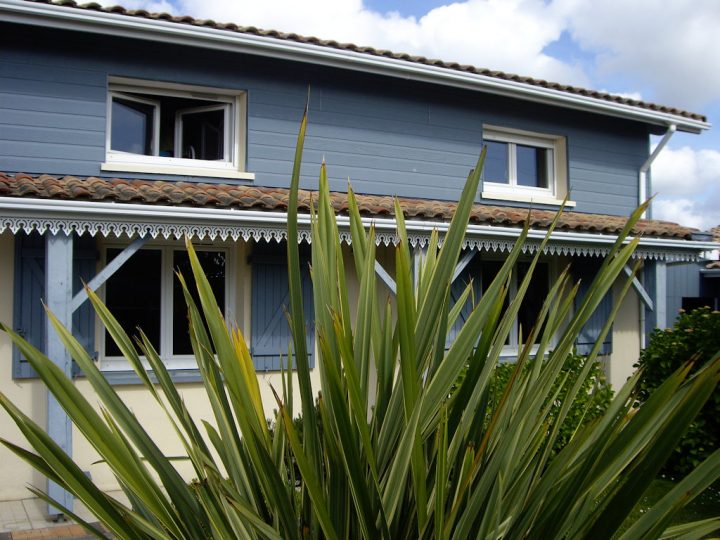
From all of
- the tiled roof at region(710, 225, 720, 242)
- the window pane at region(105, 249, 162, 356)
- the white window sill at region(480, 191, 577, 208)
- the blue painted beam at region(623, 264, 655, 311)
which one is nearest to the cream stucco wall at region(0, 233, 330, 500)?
the window pane at region(105, 249, 162, 356)

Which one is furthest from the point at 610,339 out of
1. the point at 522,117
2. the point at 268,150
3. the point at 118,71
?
the point at 118,71

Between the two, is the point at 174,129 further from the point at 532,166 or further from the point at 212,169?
the point at 532,166

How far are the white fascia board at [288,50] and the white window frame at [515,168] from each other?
0.58 metres

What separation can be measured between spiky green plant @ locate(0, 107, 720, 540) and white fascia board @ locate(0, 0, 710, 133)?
6.79 metres

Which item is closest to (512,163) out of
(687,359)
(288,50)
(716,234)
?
(288,50)

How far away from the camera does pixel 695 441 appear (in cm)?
664

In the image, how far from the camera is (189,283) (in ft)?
28.9

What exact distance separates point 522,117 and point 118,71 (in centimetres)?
574

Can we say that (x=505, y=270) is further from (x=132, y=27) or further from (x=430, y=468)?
(x=132, y=27)

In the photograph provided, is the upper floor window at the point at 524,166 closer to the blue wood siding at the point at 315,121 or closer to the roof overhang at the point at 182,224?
the blue wood siding at the point at 315,121

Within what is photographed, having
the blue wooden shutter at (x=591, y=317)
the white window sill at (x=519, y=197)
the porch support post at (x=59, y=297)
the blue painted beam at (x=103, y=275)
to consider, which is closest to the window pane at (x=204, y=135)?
the blue painted beam at (x=103, y=275)

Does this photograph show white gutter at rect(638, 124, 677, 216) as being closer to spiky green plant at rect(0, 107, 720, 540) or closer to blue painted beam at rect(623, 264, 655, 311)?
blue painted beam at rect(623, 264, 655, 311)

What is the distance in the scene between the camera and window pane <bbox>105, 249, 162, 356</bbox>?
8.19m

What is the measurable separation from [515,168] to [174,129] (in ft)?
16.6
